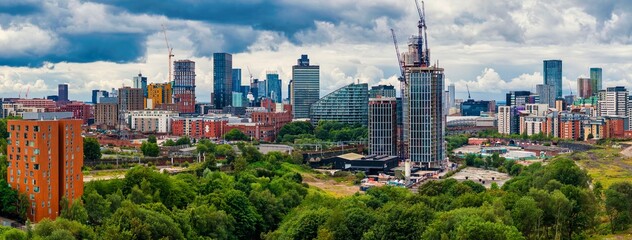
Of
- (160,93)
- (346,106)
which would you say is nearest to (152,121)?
(346,106)

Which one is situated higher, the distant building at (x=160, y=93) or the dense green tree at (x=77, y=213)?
the distant building at (x=160, y=93)

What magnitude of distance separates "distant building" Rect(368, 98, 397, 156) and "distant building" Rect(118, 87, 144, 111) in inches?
3143

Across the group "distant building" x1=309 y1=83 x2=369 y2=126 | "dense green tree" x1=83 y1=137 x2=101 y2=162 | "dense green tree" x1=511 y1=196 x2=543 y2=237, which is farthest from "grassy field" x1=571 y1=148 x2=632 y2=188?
"dense green tree" x1=83 y1=137 x2=101 y2=162

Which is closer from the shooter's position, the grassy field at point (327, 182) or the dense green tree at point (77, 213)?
the dense green tree at point (77, 213)

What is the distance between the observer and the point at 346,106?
13638 centimetres

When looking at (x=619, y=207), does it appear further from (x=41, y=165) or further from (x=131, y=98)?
(x=131, y=98)

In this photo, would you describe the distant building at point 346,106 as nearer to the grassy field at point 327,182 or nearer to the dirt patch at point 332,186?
the grassy field at point 327,182

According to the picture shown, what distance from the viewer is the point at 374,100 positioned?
299ft

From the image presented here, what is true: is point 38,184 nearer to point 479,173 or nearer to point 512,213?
point 512,213

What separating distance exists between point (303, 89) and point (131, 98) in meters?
41.8

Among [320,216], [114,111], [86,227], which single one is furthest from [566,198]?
[114,111]

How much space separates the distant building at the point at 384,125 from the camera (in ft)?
298

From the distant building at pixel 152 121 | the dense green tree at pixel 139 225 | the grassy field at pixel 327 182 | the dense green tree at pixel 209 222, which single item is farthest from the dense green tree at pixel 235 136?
the dense green tree at pixel 139 225

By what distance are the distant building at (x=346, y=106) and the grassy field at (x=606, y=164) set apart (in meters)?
46.5
